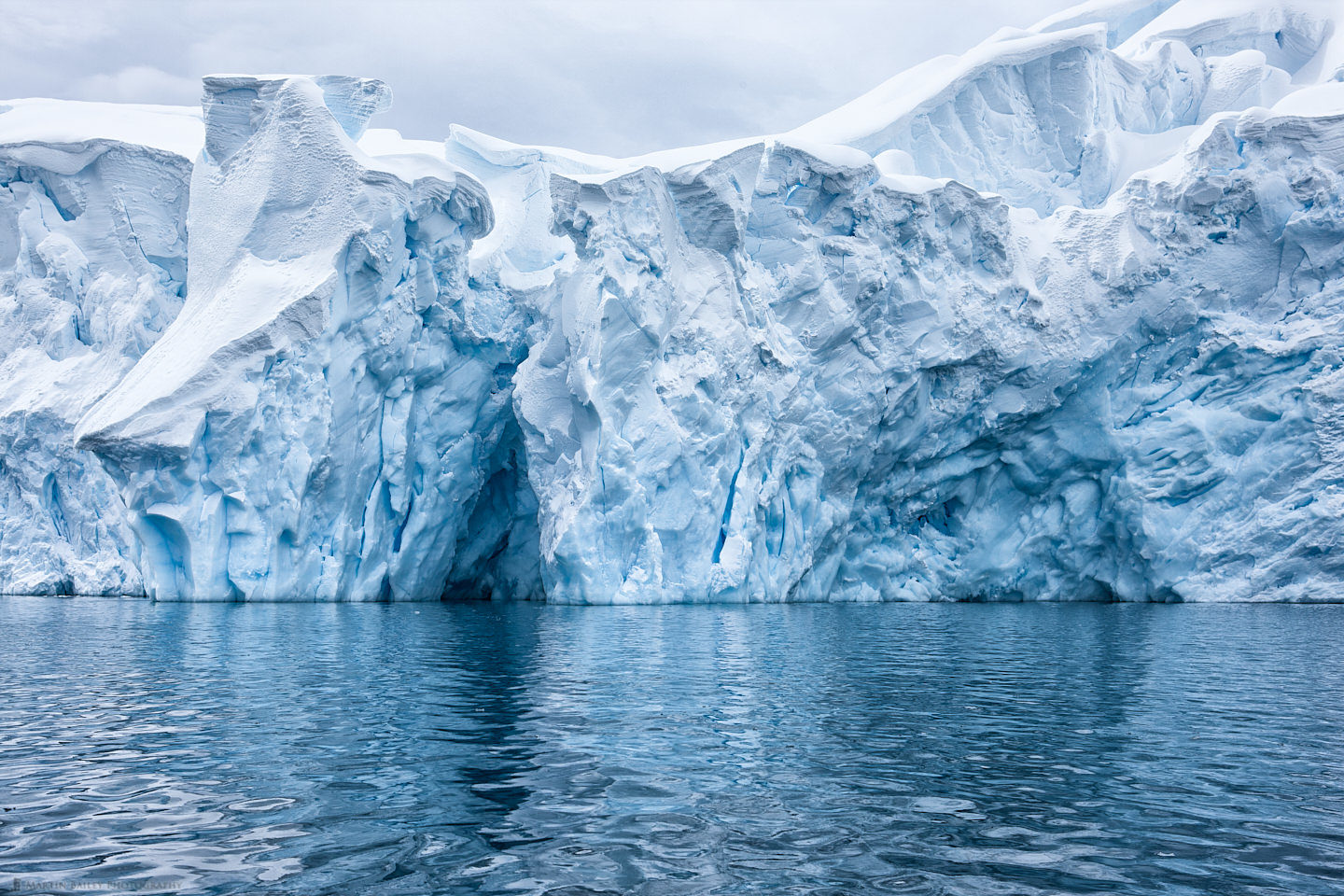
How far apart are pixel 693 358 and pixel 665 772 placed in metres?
16.3

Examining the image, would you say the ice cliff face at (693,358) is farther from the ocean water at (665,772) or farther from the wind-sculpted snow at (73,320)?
the ocean water at (665,772)

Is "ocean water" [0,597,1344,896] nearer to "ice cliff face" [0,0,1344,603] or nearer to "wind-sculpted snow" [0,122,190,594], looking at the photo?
"ice cliff face" [0,0,1344,603]

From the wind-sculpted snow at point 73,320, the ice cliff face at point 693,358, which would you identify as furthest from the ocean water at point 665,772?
the wind-sculpted snow at point 73,320

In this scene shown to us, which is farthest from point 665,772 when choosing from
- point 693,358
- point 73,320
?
point 73,320

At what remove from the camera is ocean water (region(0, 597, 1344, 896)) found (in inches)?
143

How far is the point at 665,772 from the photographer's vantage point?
17.0ft

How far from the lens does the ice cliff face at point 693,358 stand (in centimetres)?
2003

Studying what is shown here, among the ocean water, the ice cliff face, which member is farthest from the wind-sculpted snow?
the ocean water

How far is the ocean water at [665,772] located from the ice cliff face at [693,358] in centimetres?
960

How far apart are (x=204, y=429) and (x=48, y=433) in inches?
307

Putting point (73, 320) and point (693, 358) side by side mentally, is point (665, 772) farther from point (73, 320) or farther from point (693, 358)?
point (73, 320)

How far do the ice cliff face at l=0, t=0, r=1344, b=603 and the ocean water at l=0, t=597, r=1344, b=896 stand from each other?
9596 mm

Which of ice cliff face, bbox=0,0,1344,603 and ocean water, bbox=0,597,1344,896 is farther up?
ice cliff face, bbox=0,0,1344,603

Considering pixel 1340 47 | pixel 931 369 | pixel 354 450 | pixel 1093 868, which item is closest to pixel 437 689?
pixel 1093 868
